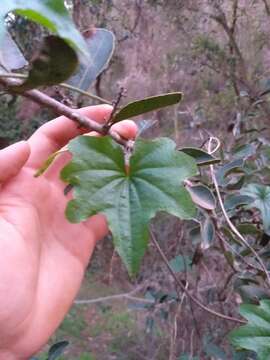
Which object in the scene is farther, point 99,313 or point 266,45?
point 99,313

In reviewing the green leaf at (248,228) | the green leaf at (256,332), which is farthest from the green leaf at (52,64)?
the green leaf at (248,228)

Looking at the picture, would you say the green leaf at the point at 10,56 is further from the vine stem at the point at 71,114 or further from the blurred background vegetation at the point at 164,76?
the blurred background vegetation at the point at 164,76

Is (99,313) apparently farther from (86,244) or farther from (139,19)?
(86,244)

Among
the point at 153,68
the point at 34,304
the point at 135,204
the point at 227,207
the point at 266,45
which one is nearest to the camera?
the point at 135,204

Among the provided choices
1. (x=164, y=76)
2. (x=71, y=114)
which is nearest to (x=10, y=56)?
(x=71, y=114)

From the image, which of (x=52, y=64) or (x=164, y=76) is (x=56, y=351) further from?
(x=164, y=76)

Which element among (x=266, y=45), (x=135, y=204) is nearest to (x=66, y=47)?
(x=135, y=204)
